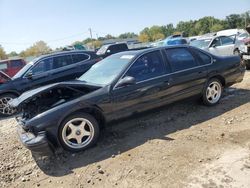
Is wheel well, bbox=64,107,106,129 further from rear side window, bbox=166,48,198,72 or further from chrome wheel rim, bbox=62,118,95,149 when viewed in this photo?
rear side window, bbox=166,48,198,72

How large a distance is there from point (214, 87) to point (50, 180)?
13.3ft

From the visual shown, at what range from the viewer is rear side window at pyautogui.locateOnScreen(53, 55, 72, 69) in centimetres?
925

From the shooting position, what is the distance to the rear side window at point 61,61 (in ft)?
30.3

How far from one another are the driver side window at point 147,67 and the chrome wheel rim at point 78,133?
1186 millimetres

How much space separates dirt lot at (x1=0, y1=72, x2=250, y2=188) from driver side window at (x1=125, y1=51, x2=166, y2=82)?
3.12 ft

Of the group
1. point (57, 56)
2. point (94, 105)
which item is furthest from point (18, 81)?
point (94, 105)

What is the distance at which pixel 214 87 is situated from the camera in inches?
248

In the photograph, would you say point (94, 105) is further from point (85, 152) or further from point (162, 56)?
point (162, 56)

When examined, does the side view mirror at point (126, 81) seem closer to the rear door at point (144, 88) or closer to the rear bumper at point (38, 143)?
the rear door at point (144, 88)

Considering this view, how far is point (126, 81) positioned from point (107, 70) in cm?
81

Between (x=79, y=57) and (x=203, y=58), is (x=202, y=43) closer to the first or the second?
(x=79, y=57)

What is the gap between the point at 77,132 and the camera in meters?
4.51

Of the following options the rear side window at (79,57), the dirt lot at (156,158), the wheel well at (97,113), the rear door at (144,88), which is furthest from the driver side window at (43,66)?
the wheel well at (97,113)

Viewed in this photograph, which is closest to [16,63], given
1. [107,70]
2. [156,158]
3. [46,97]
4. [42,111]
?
[107,70]
